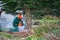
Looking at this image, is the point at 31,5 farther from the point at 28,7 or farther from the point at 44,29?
the point at 44,29

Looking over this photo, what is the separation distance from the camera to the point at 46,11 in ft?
44.1

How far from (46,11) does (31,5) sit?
1.51 metres

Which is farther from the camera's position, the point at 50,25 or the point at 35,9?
the point at 35,9

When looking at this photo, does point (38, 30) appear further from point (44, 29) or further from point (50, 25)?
point (50, 25)

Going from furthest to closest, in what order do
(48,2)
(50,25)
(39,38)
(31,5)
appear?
(48,2) → (31,5) → (50,25) → (39,38)

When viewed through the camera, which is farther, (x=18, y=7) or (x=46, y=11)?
(x=46, y=11)

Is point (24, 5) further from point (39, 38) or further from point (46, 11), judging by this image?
point (39, 38)

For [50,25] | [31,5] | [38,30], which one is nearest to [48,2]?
[31,5]

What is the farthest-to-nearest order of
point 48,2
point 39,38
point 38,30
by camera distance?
point 48,2 < point 38,30 < point 39,38

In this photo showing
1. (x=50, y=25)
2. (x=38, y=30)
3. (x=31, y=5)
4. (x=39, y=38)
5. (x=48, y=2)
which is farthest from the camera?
(x=48, y=2)

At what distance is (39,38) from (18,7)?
492cm

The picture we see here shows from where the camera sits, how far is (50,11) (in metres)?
13.4

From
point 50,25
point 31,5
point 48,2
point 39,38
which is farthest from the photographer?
point 48,2

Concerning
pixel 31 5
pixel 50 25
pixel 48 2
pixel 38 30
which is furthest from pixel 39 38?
pixel 48 2
